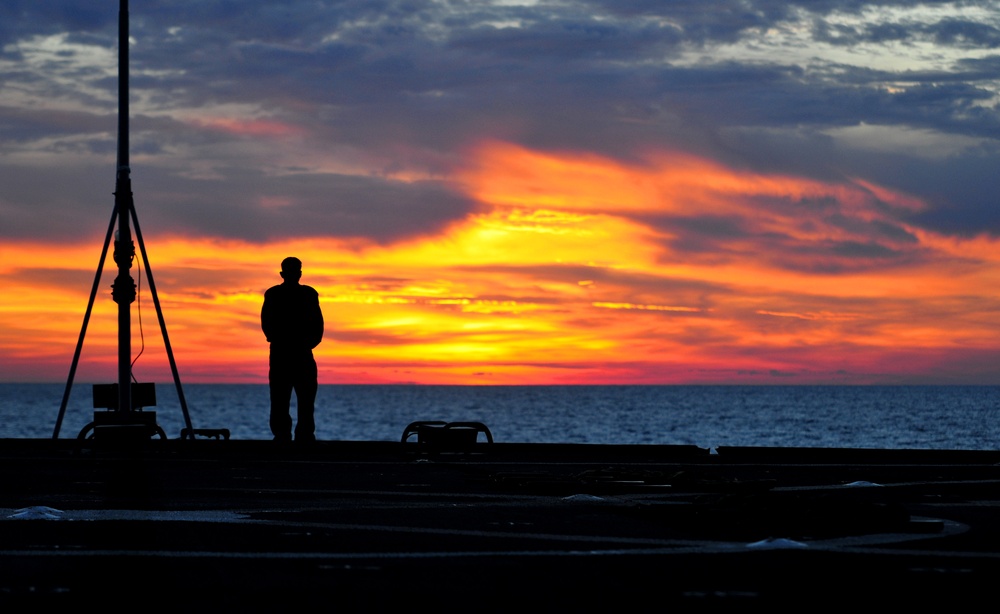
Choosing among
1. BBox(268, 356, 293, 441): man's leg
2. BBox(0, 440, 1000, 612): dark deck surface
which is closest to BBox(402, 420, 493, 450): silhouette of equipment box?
BBox(268, 356, 293, 441): man's leg

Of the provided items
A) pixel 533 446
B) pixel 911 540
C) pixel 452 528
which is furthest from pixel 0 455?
pixel 911 540

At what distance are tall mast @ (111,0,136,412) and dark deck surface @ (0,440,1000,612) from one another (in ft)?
17.1

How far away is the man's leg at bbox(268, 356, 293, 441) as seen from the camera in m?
21.1

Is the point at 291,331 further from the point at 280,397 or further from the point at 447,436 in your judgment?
the point at 447,436

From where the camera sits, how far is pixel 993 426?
13462 centimetres

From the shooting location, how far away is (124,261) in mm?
23734

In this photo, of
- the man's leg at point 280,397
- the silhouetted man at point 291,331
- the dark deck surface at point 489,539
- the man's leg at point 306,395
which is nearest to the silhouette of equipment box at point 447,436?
the man's leg at point 306,395

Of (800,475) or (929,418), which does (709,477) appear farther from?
(929,418)

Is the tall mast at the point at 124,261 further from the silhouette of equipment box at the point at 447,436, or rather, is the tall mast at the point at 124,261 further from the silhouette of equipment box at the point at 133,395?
the silhouette of equipment box at the point at 447,436

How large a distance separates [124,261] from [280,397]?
4.30 meters

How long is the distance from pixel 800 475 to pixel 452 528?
7967 millimetres

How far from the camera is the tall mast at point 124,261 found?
75.0 ft

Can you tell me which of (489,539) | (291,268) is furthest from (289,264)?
(489,539)

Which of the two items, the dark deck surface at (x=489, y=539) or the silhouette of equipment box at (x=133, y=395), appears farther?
the silhouette of equipment box at (x=133, y=395)
